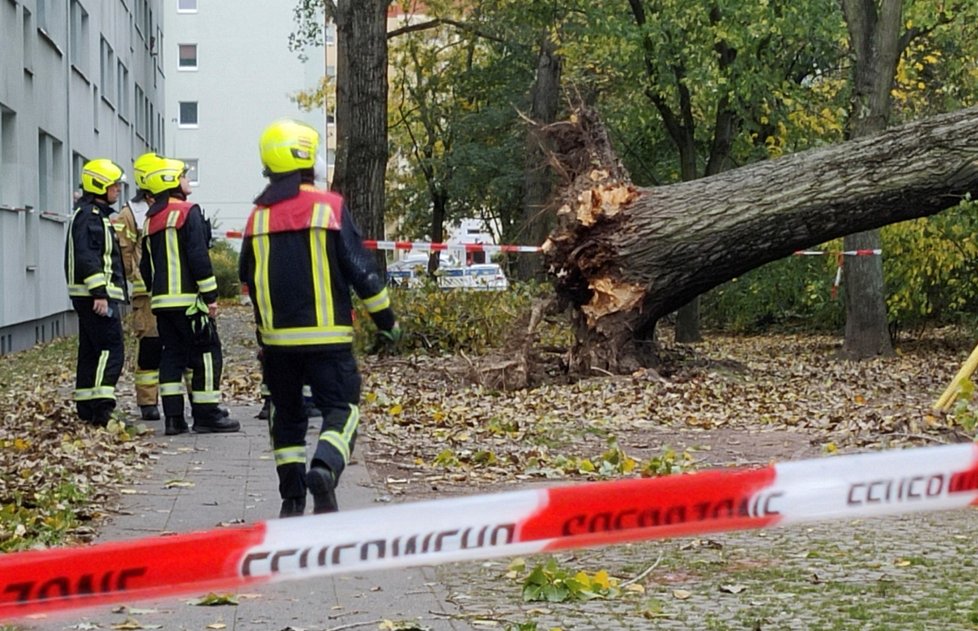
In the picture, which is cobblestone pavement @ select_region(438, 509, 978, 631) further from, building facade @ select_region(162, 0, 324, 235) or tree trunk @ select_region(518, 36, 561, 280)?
building facade @ select_region(162, 0, 324, 235)

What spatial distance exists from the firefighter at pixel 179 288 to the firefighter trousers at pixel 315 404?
10.9ft

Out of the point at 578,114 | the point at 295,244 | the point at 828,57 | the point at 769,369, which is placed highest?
the point at 828,57

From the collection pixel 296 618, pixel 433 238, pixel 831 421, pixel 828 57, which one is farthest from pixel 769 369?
pixel 433 238

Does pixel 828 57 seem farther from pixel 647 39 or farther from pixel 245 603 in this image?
pixel 245 603

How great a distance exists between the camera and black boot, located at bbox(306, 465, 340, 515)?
634 centimetres

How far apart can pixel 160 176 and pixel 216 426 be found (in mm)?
1757

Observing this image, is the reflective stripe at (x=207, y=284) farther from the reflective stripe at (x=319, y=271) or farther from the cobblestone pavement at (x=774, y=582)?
the cobblestone pavement at (x=774, y=582)

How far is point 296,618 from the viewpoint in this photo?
5.28m

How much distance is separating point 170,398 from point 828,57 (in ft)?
57.3

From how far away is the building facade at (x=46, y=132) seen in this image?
20438mm

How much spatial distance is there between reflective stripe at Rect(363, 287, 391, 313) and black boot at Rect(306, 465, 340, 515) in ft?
2.29

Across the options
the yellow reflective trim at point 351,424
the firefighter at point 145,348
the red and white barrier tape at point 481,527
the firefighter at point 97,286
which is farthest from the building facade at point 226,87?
the red and white barrier tape at point 481,527

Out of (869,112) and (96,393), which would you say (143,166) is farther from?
(869,112)

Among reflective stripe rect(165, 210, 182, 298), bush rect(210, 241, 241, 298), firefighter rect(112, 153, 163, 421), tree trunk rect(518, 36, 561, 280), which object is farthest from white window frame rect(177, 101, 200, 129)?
reflective stripe rect(165, 210, 182, 298)
